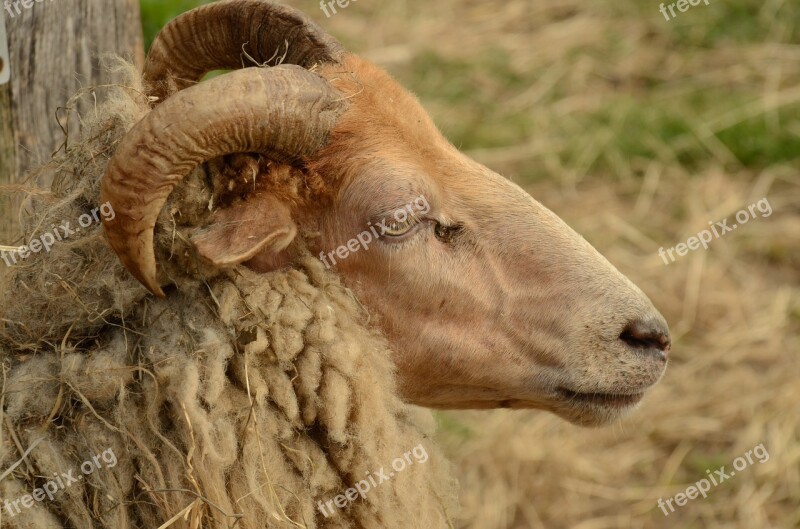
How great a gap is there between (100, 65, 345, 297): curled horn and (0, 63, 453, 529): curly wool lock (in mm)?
172

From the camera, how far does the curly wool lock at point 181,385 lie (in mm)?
2574

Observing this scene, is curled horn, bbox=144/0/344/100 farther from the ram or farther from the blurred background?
the blurred background

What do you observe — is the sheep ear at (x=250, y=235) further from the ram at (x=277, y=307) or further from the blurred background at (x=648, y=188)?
the blurred background at (x=648, y=188)

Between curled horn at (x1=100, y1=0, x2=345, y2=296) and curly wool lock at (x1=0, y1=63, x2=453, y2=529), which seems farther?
curly wool lock at (x1=0, y1=63, x2=453, y2=529)

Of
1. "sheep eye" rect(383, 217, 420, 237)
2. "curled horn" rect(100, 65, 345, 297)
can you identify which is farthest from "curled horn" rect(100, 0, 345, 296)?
"sheep eye" rect(383, 217, 420, 237)

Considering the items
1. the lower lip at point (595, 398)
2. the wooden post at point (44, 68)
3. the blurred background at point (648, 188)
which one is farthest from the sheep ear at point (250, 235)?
the blurred background at point (648, 188)

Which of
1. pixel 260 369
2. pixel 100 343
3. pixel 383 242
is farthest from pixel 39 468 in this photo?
pixel 383 242

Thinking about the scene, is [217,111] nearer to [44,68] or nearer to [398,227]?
[398,227]

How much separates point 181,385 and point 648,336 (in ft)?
4.76

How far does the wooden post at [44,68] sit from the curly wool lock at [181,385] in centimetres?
84

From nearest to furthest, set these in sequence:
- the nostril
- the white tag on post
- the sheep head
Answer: the sheep head
the nostril
the white tag on post

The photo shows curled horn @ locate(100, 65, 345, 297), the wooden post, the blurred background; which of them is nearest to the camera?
curled horn @ locate(100, 65, 345, 297)

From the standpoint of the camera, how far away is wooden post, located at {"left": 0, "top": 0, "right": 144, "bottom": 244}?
3561 mm

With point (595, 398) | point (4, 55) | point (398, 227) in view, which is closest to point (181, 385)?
point (398, 227)
